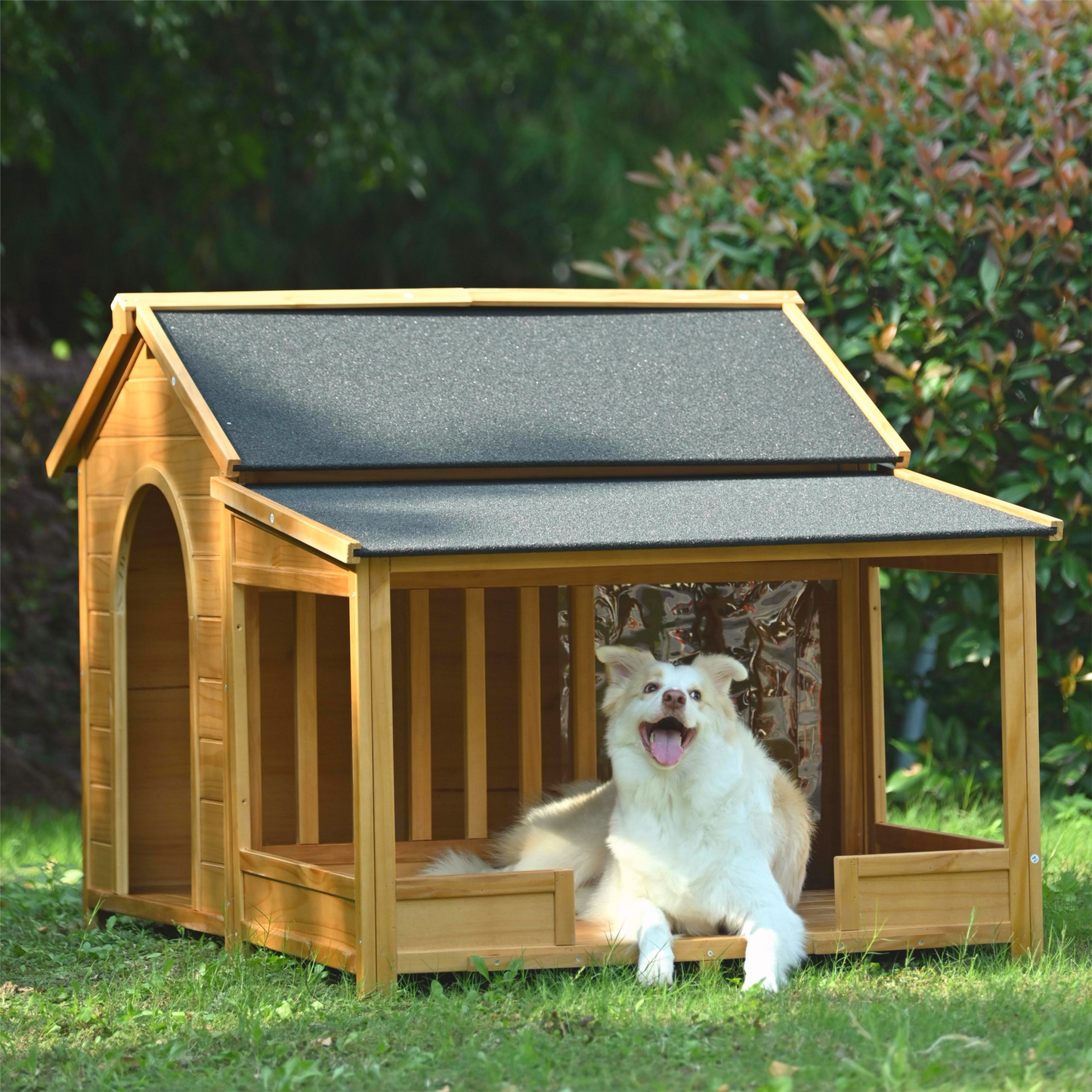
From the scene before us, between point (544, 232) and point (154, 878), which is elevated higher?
point (544, 232)

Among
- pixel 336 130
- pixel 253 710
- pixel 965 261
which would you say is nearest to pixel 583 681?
pixel 253 710

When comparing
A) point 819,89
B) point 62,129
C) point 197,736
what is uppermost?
point 62,129

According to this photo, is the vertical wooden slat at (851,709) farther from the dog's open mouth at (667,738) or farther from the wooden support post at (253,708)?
the wooden support post at (253,708)

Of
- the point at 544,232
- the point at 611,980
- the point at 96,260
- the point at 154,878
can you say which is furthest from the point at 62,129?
the point at 611,980

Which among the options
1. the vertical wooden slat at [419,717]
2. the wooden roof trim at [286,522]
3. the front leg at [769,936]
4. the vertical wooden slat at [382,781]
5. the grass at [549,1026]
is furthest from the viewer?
the vertical wooden slat at [419,717]

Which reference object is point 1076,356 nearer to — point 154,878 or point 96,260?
point 154,878

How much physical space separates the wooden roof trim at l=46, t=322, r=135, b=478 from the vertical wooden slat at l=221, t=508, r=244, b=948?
1.06 metres

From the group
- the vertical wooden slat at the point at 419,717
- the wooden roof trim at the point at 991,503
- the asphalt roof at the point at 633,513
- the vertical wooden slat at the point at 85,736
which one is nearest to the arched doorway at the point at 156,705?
the vertical wooden slat at the point at 85,736

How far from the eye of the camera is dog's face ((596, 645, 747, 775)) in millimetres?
5094

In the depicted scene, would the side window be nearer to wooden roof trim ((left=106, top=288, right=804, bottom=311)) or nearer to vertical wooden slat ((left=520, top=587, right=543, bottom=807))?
wooden roof trim ((left=106, top=288, right=804, bottom=311))

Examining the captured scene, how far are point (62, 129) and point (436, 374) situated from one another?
8714 mm

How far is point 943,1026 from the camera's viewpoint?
168 inches

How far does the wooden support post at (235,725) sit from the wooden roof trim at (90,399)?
1074mm

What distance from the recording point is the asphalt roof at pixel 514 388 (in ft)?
18.0
